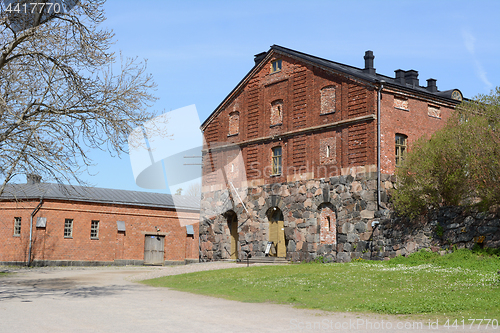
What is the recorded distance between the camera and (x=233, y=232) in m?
32.4

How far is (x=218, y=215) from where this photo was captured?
32.6 meters

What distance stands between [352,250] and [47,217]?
75.3 feet

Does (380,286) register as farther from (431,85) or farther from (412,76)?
(431,85)

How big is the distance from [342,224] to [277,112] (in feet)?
26.5

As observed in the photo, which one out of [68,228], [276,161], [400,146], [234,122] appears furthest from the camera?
[68,228]

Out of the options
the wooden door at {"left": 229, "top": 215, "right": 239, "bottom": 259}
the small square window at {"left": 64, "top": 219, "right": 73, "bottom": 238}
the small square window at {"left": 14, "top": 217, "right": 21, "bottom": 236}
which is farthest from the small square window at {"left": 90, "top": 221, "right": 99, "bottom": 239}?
the wooden door at {"left": 229, "top": 215, "right": 239, "bottom": 259}

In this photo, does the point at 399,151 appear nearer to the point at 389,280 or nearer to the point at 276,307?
the point at 389,280

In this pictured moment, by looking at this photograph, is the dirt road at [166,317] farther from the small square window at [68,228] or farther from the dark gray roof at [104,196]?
the small square window at [68,228]

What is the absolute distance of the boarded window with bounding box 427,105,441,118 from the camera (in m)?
26.9

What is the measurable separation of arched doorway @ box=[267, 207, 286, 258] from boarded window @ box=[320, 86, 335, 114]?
6.33 m

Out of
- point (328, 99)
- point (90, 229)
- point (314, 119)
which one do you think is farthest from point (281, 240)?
point (90, 229)

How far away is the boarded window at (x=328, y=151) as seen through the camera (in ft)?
86.5

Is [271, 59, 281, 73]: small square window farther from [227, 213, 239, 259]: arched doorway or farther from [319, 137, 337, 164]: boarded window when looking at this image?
[227, 213, 239, 259]: arched doorway

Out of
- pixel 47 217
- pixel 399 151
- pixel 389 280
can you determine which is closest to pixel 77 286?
pixel 389 280
